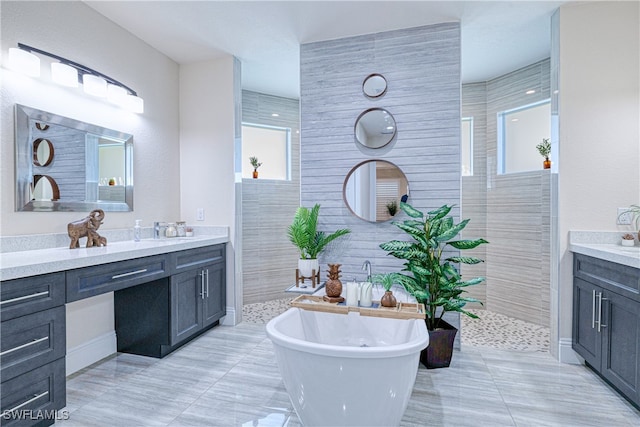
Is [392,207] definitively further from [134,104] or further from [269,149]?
[134,104]

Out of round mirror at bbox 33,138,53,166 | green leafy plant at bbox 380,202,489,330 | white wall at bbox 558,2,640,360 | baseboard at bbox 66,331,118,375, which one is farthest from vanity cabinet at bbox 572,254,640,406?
round mirror at bbox 33,138,53,166

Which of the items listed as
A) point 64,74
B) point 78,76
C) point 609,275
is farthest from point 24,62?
point 609,275

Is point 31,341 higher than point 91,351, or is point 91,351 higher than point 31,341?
point 31,341

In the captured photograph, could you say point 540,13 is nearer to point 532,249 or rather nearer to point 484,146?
point 484,146

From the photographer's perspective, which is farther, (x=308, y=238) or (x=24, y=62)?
(x=308, y=238)

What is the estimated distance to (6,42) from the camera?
199 centimetres

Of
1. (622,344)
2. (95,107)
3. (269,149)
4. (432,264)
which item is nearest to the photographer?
(622,344)

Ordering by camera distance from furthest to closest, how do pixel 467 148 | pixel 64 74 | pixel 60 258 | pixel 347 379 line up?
pixel 467 148, pixel 64 74, pixel 60 258, pixel 347 379

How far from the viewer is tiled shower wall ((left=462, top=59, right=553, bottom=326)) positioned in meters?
3.37

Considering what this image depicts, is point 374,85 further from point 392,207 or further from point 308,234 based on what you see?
point 308,234

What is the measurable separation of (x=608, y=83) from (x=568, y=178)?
0.77 metres

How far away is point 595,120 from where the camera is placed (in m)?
2.52

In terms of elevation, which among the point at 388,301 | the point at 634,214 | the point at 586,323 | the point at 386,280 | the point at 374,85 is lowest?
the point at 586,323

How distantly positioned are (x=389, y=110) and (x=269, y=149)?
6.93 ft
